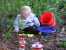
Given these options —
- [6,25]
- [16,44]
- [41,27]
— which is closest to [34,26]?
[41,27]

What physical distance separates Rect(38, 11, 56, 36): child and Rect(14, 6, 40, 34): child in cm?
7

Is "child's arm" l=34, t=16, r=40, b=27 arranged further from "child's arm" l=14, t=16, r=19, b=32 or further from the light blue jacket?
"child's arm" l=14, t=16, r=19, b=32

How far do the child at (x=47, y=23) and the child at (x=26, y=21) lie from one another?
7 centimetres

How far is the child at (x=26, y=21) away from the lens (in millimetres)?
3568

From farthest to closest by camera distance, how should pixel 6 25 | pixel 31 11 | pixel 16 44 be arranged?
pixel 31 11 < pixel 6 25 < pixel 16 44

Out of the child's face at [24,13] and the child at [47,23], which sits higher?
the child's face at [24,13]

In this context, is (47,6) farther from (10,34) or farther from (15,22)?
(10,34)

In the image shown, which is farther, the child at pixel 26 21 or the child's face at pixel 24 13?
the child's face at pixel 24 13

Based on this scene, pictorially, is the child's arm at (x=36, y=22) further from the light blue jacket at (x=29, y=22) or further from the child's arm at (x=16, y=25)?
the child's arm at (x=16, y=25)

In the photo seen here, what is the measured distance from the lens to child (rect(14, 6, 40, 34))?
357 centimetres

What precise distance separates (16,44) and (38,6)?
0.84m

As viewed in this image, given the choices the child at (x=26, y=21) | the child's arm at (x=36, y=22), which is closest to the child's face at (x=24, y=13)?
the child at (x=26, y=21)

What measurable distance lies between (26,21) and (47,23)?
0.25 meters

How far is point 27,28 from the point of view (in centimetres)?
361
